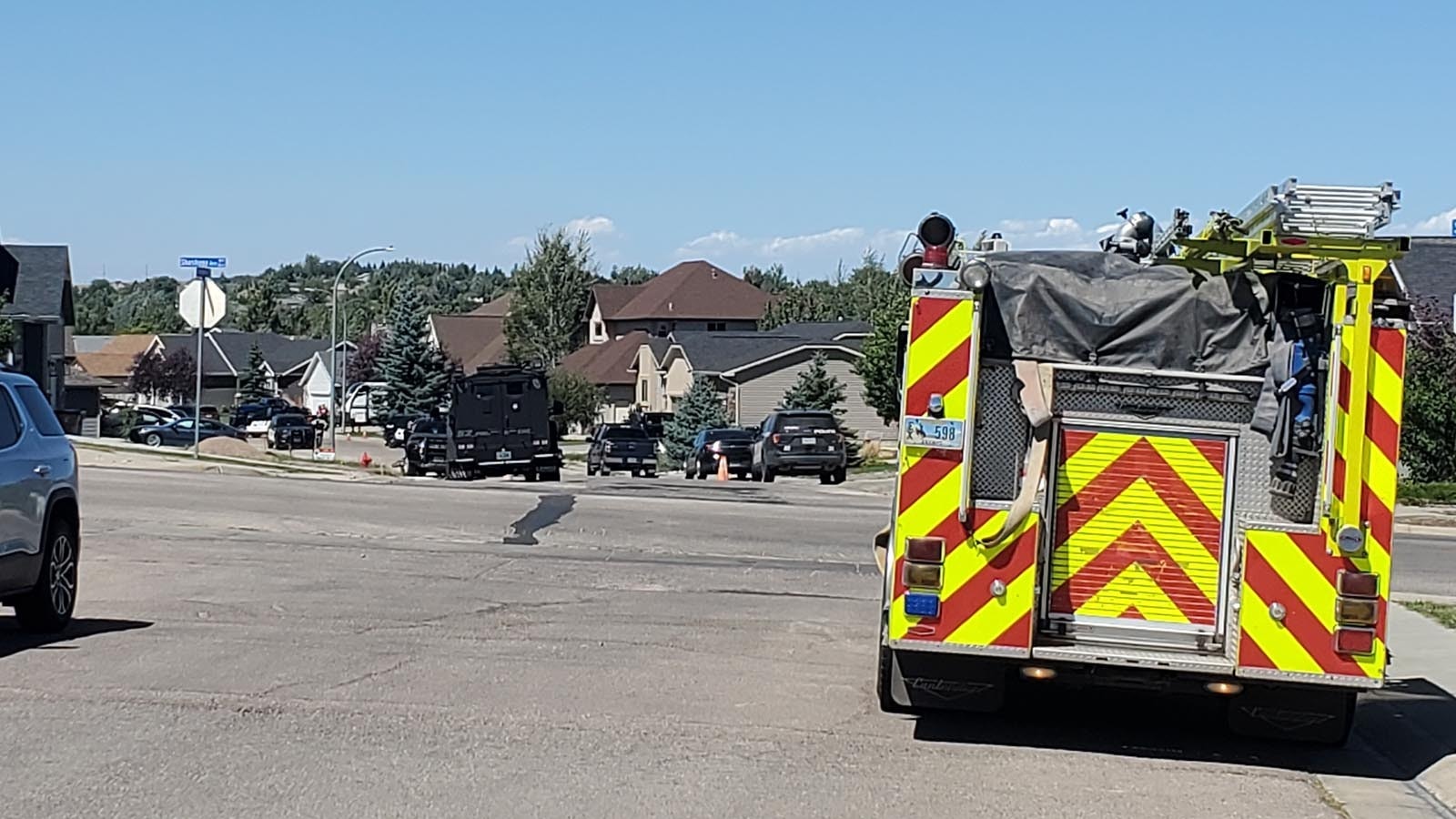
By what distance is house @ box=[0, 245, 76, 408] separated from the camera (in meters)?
54.3

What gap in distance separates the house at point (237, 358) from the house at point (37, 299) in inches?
2010

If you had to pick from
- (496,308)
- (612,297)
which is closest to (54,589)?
(612,297)

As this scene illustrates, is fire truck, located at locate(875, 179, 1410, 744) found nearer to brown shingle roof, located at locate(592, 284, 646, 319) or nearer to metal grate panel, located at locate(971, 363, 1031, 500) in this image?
metal grate panel, located at locate(971, 363, 1031, 500)

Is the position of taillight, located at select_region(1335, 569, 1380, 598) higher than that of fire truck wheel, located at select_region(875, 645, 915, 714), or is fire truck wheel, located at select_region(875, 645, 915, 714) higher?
taillight, located at select_region(1335, 569, 1380, 598)

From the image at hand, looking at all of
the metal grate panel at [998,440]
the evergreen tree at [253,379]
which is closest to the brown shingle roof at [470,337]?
the evergreen tree at [253,379]

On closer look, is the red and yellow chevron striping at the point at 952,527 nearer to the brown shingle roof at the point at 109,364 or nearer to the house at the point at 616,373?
the house at the point at 616,373

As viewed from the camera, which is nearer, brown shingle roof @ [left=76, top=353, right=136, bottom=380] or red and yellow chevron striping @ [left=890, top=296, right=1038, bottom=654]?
red and yellow chevron striping @ [left=890, top=296, right=1038, bottom=654]

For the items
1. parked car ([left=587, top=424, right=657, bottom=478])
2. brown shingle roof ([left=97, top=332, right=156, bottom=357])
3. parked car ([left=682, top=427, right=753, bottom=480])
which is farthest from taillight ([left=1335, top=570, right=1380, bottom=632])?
brown shingle roof ([left=97, top=332, right=156, bottom=357])

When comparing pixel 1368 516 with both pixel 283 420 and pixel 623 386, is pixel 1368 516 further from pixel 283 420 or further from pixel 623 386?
pixel 623 386

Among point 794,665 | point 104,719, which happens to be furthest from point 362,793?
point 794,665

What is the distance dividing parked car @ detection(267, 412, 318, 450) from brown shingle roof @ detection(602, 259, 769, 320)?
1508 inches

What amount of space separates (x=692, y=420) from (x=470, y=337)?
2082 inches

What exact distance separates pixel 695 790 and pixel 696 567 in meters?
10.6

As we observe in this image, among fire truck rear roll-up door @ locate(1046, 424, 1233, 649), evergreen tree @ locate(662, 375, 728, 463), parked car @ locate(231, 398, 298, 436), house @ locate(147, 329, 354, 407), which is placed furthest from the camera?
house @ locate(147, 329, 354, 407)
